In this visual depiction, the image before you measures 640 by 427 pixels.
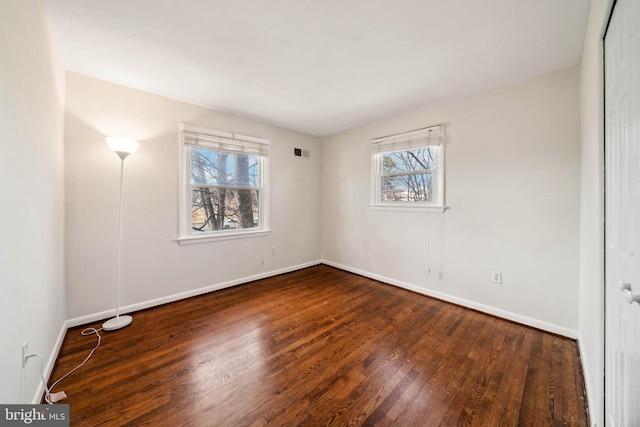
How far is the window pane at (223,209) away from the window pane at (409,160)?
2.05 metres

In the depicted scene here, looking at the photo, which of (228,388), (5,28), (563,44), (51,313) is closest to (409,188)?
(563,44)

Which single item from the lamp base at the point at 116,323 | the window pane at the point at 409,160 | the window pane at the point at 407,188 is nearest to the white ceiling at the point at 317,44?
the window pane at the point at 409,160

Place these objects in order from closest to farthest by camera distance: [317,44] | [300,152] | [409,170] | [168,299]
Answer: [317,44] → [168,299] → [409,170] → [300,152]

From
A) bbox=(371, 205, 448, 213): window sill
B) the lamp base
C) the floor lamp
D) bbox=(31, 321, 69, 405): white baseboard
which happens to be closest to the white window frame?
the floor lamp

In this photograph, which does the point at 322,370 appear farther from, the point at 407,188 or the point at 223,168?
the point at 223,168

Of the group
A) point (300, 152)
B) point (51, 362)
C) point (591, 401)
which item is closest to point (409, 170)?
point (300, 152)

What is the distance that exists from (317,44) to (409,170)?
2.04m

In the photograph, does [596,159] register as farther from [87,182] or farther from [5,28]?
[87,182]

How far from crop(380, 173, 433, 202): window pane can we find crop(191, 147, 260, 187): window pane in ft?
6.50

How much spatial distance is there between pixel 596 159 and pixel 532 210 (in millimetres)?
1214

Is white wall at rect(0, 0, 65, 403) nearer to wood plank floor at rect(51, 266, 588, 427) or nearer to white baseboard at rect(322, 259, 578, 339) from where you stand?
wood plank floor at rect(51, 266, 588, 427)

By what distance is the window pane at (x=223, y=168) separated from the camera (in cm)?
308

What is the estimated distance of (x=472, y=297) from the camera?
8.78 ft

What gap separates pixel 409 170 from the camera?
3291 millimetres
